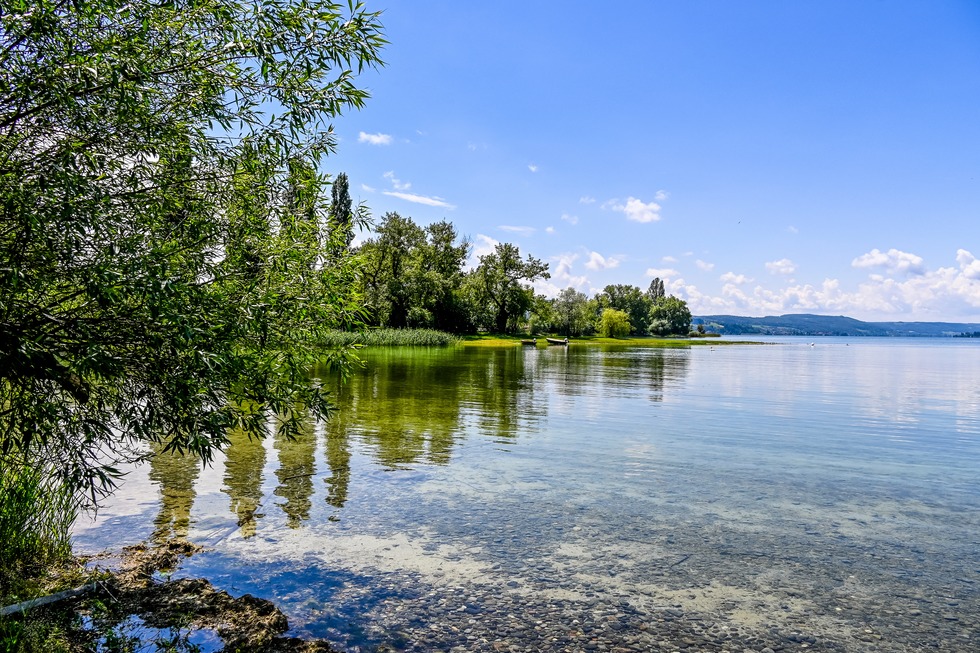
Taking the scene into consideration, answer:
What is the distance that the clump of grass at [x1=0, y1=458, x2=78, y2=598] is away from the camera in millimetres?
9633

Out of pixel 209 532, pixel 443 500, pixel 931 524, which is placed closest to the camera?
pixel 209 532

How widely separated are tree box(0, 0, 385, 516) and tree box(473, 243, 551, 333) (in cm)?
13539

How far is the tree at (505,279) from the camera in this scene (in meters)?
146

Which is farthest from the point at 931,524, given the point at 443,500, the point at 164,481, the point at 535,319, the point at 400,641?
the point at 535,319

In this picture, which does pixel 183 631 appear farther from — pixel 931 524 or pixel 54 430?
pixel 931 524

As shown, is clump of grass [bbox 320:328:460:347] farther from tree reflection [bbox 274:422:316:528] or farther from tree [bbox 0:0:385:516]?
tree [bbox 0:0:385:516]

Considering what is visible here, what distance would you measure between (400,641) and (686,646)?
4213 mm

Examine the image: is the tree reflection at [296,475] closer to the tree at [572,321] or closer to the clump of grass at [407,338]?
the clump of grass at [407,338]

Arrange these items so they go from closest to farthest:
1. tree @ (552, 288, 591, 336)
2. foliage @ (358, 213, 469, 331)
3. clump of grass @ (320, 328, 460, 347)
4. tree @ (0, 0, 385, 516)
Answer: tree @ (0, 0, 385, 516)
clump of grass @ (320, 328, 460, 347)
foliage @ (358, 213, 469, 331)
tree @ (552, 288, 591, 336)

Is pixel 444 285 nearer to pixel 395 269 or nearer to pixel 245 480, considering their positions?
pixel 395 269

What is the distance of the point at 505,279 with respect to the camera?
146500mm

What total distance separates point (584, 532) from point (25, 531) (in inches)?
418

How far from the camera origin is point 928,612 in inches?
411

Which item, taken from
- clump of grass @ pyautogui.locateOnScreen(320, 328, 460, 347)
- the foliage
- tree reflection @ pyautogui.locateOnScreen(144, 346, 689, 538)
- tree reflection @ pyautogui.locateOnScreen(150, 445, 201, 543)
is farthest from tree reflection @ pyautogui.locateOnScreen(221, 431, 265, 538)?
the foliage
